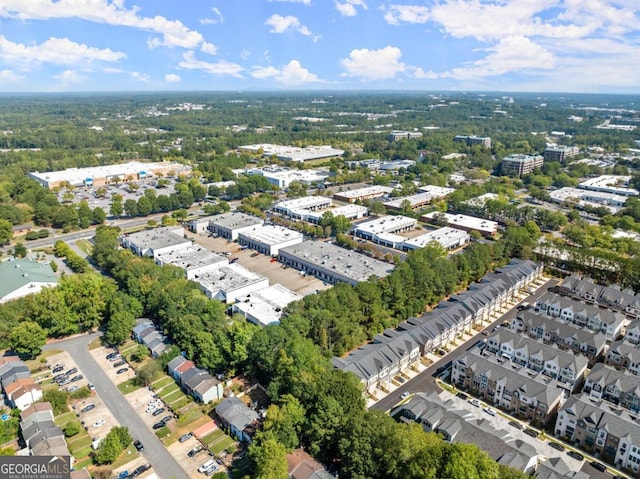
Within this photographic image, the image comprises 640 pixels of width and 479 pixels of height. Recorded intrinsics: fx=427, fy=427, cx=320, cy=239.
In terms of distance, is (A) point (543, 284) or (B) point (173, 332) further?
(A) point (543, 284)

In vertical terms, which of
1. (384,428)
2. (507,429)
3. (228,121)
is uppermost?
(228,121)

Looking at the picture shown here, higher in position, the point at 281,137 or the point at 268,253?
the point at 281,137

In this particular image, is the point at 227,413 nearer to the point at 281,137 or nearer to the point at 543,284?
the point at 543,284

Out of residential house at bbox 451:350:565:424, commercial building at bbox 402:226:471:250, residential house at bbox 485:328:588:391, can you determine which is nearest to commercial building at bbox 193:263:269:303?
residential house at bbox 451:350:565:424

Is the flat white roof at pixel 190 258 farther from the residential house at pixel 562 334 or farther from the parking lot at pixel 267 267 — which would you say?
the residential house at pixel 562 334

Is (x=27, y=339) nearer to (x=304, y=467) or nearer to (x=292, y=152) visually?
(x=304, y=467)

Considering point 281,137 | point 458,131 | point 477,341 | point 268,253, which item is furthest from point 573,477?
point 458,131
